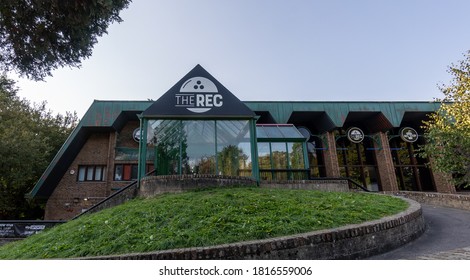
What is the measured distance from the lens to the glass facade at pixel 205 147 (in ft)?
43.4

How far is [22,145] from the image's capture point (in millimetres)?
18734

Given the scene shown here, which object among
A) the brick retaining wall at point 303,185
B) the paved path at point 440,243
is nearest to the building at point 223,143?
the brick retaining wall at point 303,185

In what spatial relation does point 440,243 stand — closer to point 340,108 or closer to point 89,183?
point 340,108

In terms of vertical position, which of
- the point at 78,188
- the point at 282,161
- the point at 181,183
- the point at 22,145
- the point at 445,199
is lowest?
the point at 445,199

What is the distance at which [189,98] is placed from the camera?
44.8 feet

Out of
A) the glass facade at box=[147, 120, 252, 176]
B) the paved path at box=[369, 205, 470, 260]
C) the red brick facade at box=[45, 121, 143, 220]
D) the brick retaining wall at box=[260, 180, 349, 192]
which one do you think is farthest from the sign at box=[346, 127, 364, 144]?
the red brick facade at box=[45, 121, 143, 220]

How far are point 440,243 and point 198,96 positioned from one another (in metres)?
11.4

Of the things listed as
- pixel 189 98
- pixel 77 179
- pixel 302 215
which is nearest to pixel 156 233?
pixel 302 215

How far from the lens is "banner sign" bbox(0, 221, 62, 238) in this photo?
11750mm

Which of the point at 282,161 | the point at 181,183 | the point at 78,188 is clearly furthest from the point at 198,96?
the point at 78,188

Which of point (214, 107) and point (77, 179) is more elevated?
point (214, 107)

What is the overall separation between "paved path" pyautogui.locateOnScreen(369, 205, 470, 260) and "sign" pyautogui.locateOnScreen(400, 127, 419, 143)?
48.8 ft

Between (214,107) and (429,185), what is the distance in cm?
2419
